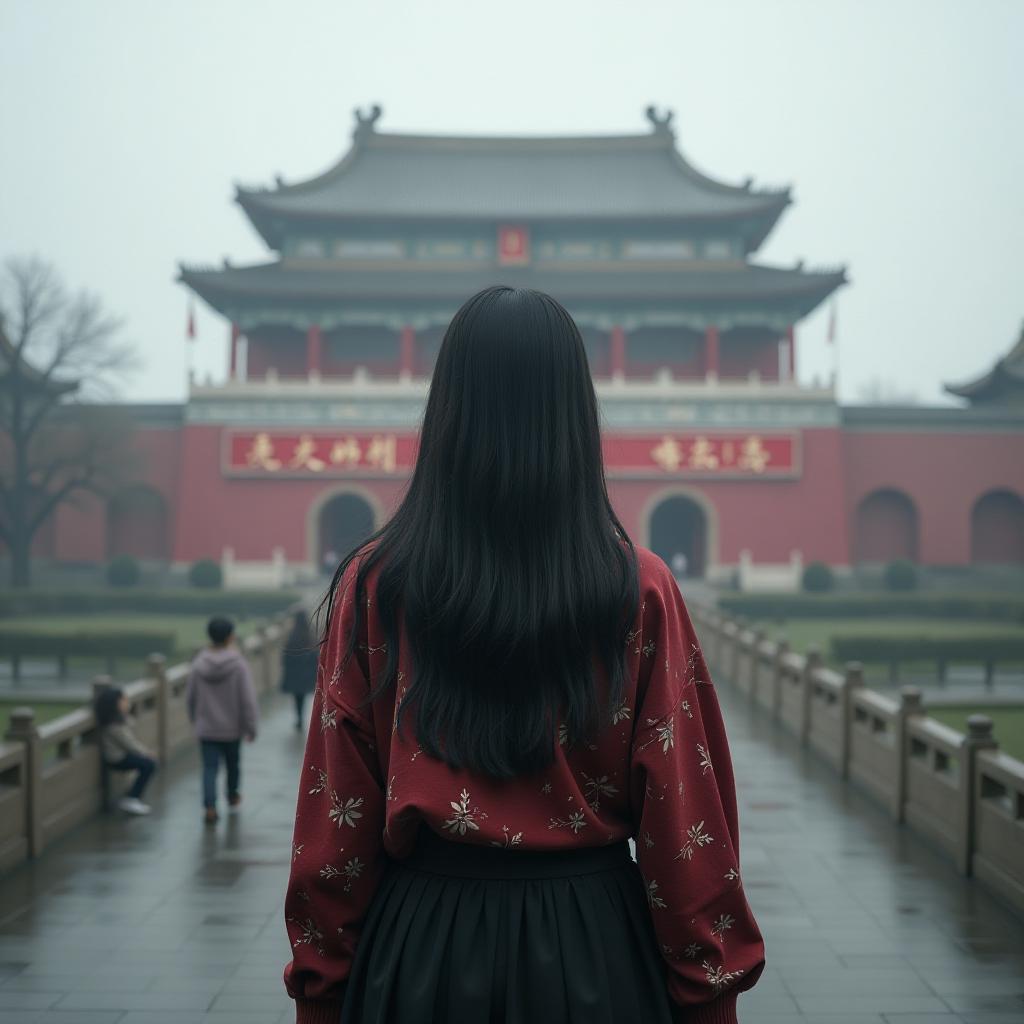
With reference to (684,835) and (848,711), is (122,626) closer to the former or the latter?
(848,711)

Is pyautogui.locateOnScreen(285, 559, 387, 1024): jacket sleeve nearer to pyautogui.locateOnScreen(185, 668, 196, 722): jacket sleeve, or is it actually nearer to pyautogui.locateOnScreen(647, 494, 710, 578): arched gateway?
pyautogui.locateOnScreen(185, 668, 196, 722): jacket sleeve

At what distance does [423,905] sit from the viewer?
62.3 inches

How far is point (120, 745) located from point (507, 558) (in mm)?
5500

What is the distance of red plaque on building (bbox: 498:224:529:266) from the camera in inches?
1069

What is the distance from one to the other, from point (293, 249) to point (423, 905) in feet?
90.4

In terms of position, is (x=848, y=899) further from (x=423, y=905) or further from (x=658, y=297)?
(x=658, y=297)

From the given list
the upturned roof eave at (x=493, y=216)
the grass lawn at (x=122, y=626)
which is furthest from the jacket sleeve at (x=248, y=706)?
the upturned roof eave at (x=493, y=216)

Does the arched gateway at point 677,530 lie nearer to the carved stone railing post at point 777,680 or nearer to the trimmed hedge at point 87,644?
the trimmed hedge at point 87,644

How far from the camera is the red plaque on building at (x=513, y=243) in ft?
89.0

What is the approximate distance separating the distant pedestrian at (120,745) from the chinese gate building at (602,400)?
1688cm

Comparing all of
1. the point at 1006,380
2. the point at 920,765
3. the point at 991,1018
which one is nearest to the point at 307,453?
the point at 1006,380

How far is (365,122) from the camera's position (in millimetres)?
30125

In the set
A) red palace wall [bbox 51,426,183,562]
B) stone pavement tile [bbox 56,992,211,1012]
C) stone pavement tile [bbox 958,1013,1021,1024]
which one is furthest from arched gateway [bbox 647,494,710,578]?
stone pavement tile [bbox 56,992,211,1012]

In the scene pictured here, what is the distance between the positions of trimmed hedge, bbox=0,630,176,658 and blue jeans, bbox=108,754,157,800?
751 cm
